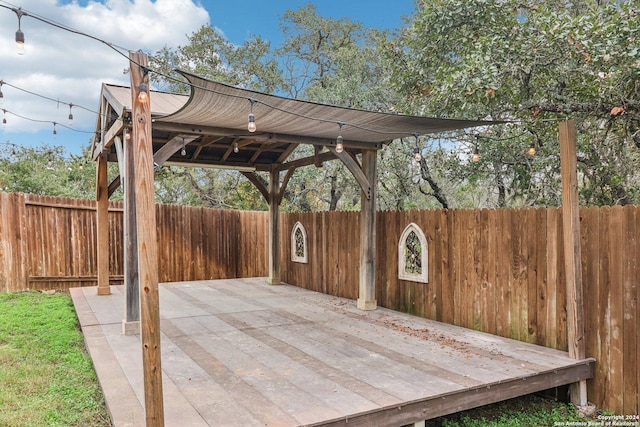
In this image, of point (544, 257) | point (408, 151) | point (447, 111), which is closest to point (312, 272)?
point (408, 151)

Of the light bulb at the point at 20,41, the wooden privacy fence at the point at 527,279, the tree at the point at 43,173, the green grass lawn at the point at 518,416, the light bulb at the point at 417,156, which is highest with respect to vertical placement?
the tree at the point at 43,173

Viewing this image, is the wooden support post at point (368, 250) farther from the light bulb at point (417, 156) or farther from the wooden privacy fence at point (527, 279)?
the light bulb at point (417, 156)

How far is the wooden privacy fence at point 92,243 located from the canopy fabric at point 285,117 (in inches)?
187

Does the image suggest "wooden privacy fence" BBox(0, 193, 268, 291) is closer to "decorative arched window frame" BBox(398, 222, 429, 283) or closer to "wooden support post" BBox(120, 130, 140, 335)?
"wooden support post" BBox(120, 130, 140, 335)

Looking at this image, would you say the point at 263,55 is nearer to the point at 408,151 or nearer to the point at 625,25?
the point at 408,151

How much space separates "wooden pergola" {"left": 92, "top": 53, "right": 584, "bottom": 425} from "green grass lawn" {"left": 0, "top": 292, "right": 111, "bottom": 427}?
73 centimetres

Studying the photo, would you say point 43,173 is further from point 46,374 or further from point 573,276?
point 573,276

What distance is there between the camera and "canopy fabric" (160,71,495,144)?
136 inches

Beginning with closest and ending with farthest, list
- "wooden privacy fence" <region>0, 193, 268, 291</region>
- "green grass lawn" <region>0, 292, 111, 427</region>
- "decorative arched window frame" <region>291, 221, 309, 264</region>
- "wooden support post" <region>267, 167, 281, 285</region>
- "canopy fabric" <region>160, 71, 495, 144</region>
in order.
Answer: "green grass lawn" <region>0, 292, 111, 427</region> < "canopy fabric" <region>160, 71, 495, 144</region> < "wooden privacy fence" <region>0, 193, 268, 291</region> < "decorative arched window frame" <region>291, 221, 309, 264</region> < "wooden support post" <region>267, 167, 281, 285</region>

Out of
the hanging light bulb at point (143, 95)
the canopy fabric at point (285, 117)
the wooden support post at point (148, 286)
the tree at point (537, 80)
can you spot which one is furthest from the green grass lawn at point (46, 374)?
the tree at point (537, 80)

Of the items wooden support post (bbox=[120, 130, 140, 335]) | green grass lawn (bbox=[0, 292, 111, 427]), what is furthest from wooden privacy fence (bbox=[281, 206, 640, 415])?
green grass lawn (bbox=[0, 292, 111, 427])

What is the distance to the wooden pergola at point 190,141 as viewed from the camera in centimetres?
233

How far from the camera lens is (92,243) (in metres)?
8.40

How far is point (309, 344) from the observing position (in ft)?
13.9
